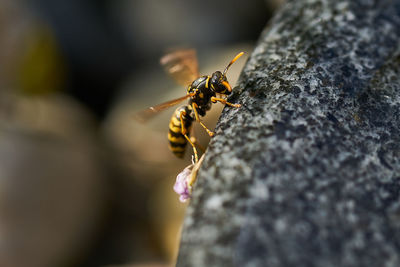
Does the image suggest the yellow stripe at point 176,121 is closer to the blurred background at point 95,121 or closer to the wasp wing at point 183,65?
the wasp wing at point 183,65

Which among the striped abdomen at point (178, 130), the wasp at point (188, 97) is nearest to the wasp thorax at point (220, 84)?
the wasp at point (188, 97)

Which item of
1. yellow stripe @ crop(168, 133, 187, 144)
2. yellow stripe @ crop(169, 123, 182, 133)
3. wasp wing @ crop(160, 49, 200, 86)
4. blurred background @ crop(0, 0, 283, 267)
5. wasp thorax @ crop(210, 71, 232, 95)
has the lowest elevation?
blurred background @ crop(0, 0, 283, 267)

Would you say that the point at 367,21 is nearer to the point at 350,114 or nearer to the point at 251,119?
the point at 350,114

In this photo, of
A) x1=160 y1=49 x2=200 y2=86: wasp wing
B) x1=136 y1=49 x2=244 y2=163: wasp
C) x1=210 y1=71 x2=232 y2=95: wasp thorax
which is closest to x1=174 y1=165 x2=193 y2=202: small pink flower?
x1=136 y1=49 x2=244 y2=163: wasp

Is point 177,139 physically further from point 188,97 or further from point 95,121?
point 95,121

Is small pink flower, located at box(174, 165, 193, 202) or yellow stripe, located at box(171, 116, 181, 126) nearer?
small pink flower, located at box(174, 165, 193, 202)

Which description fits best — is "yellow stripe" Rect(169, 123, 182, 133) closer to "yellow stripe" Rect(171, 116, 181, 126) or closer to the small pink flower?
"yellow stripe" Rect(171, 116, 181, 126)

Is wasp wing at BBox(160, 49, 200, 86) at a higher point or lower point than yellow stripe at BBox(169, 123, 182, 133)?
higher
